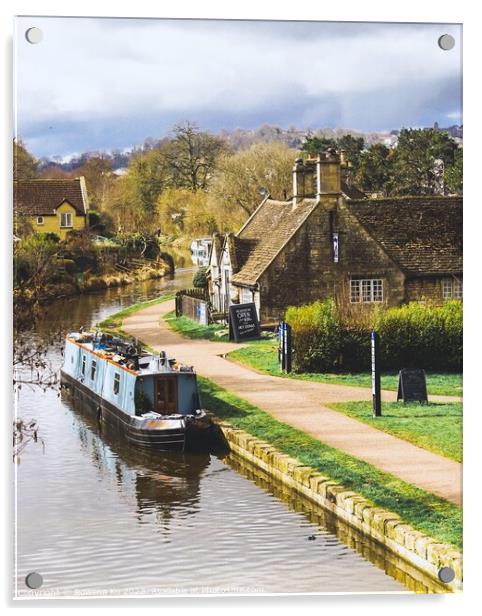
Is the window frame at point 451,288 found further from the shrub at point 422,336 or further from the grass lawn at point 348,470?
the grass lawn at point 348,470

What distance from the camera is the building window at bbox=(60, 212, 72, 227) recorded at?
40.1 feet

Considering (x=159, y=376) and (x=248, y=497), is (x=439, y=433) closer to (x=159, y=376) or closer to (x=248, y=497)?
(x=248, y=497)

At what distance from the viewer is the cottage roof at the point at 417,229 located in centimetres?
1268

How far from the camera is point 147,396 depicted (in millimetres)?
14023

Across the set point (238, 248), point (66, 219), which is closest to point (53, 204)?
point (66, 219)

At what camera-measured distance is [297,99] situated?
12.0 metres

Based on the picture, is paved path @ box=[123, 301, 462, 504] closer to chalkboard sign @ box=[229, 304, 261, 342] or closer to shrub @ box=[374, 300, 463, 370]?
chalkboard sign @ box=[229, 304, 261, 342]

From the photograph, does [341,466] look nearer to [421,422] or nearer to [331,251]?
[421,422]

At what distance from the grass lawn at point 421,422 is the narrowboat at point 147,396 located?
140 centimetres

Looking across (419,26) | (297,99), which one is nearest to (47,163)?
(297,99)

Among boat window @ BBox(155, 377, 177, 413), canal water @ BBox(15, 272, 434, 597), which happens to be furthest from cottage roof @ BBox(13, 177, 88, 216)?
boat window @ BBox(155, 377, 177, 413)

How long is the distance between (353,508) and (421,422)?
159 cm

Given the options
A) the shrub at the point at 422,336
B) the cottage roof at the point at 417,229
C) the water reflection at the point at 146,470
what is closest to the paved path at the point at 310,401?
the shrub at the point at 422,336

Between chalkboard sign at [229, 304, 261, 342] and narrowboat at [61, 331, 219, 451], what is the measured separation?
0.89 meters
